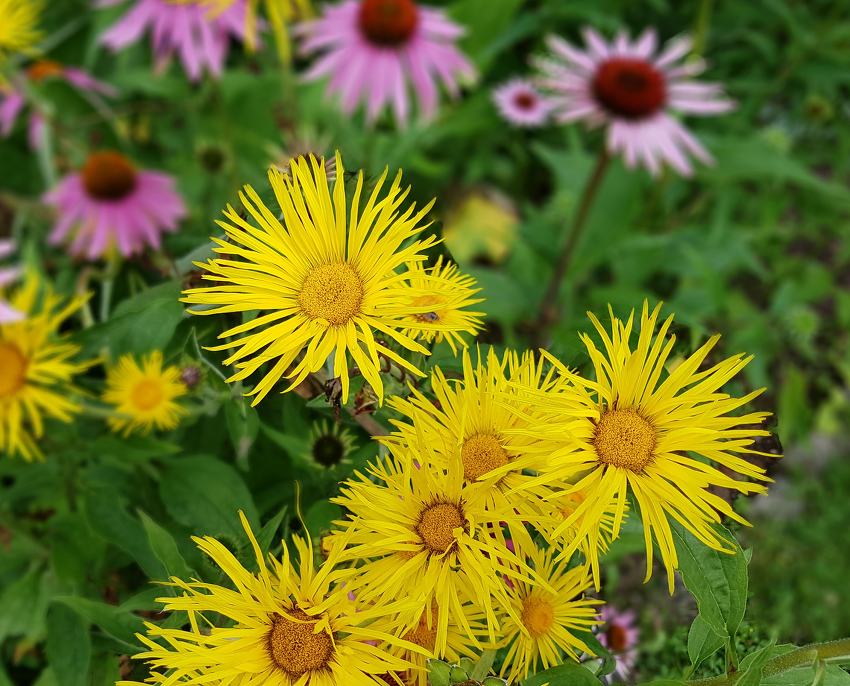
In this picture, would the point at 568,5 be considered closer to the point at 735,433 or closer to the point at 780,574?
the point at 780,574

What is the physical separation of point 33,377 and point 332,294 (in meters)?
0.35

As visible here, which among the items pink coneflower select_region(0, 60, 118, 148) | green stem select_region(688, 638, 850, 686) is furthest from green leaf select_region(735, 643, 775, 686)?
pink coneflower select_region(0, 60, 118, 148)

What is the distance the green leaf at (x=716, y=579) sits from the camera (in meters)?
0.36

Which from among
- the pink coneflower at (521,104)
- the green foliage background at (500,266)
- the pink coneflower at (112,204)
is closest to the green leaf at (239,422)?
the green foliage background at (500,266)

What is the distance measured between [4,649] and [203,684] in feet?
1.70

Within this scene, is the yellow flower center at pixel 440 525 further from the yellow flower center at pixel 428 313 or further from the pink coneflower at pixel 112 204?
the pink coneflower at pixel 112 204

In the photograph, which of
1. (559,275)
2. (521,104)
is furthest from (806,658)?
(521,104)

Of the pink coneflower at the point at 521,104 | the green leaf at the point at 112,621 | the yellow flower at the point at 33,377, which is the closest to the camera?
the green leaf at the point at 112,621

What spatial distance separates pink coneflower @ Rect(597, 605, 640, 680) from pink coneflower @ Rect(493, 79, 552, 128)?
120 cm

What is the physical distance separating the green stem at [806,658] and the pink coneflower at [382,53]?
1.07m

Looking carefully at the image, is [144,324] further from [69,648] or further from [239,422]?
[69,648]

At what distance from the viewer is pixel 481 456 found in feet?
1.25

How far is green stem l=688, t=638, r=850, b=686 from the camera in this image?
0.36 metres

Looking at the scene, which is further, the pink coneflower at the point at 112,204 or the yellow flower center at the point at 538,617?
the pink coneflower at the point at 112,204
